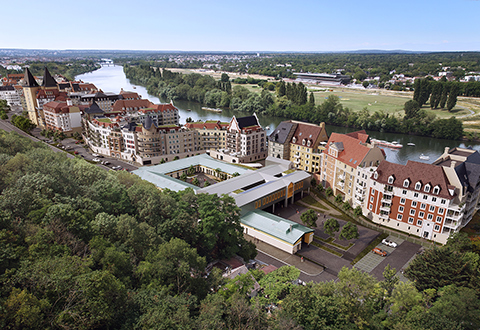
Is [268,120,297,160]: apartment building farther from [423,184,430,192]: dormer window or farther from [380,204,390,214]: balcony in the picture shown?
[423,184,430,192]: dormer window

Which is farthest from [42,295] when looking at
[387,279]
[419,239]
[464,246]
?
[419,239]

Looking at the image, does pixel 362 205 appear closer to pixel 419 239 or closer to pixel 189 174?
pixel 419 239

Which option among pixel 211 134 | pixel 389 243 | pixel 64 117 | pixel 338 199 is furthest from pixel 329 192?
pixel 64 117

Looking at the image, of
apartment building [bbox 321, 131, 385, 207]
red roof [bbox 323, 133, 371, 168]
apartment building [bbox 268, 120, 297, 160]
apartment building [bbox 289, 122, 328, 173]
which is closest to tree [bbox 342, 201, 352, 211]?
apartment building [bbox 321, 131, 385, 207]

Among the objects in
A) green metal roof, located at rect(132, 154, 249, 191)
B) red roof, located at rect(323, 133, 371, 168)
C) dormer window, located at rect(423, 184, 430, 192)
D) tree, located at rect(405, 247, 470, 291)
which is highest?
red roof, located at rect(323, 133, 371, 168)

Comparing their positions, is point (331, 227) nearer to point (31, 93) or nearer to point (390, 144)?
point (390, 144)

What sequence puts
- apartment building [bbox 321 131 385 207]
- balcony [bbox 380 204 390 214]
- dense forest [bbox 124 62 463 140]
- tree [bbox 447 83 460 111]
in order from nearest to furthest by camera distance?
balcony [bbox 380 204 390 214]
apartment building [bbox 321 131 385 207]
dense forest [bbox 124 62 463 140]
tree [bbox 447 83 460 111]
